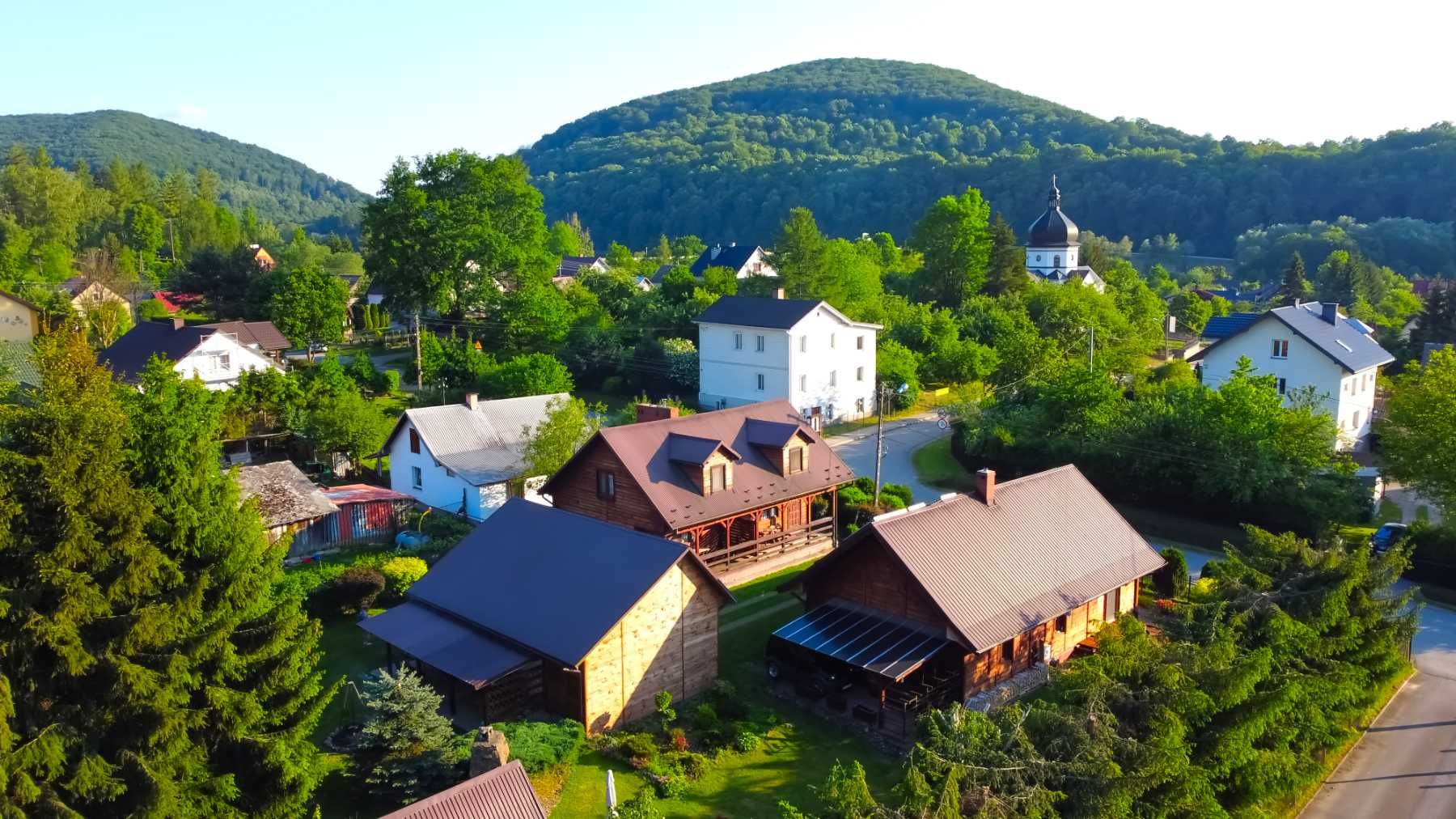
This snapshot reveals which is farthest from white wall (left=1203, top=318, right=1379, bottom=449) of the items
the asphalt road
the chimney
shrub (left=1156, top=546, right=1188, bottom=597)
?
the chimney

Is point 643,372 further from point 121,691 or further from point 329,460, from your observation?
point 121,691

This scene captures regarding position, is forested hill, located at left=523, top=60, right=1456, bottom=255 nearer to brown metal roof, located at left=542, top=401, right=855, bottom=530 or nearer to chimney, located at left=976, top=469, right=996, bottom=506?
brown metal roof, located at left=542, top=401, right=855, bottom=530

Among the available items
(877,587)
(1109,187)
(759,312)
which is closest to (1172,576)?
(877,587)

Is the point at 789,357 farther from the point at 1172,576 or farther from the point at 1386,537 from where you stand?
the point at 1386,537

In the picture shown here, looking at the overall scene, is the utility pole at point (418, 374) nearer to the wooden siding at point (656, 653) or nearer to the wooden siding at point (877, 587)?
the wooden siding at point (877, 587)

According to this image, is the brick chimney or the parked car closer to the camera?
the parked car

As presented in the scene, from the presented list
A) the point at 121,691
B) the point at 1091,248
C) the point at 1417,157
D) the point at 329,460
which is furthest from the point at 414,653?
the point at 1417,157
